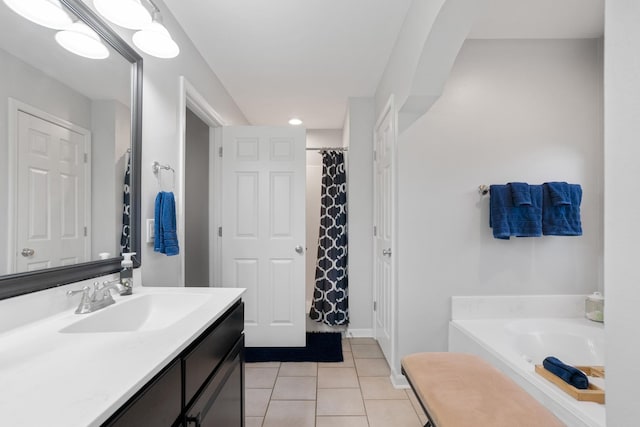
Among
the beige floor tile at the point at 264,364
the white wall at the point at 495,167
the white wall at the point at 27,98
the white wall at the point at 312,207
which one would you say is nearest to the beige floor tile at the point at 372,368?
the white wall at the point at 495,167

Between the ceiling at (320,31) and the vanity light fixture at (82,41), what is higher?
the ceiling at (320,31)

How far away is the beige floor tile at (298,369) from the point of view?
229cm

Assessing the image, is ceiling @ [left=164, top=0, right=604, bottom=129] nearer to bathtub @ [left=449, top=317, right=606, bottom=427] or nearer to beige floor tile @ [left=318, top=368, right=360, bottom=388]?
bathtub @ [left=449, top=317, right=606, bottom=427]

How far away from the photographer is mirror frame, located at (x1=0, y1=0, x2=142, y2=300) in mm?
885

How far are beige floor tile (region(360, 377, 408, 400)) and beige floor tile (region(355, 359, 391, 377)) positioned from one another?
0.20ft

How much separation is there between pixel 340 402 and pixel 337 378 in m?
0.29

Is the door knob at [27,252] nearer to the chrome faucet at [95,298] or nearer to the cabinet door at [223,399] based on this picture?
the chrome faucet at [95,298]

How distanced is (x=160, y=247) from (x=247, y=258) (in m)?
1.21

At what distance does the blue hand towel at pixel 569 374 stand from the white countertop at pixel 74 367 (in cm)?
146

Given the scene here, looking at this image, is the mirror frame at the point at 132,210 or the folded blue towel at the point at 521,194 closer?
the mirror frame at the point at 132,210

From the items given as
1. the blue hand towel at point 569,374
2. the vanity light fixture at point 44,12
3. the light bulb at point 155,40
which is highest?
the light bulb at point 155,40

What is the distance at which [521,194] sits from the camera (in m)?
1.95

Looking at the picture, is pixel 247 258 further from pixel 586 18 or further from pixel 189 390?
pixel 586 18

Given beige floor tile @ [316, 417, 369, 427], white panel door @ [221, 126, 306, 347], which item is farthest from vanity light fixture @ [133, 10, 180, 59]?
beige floor tile @ [316, 417, 369, 427]
